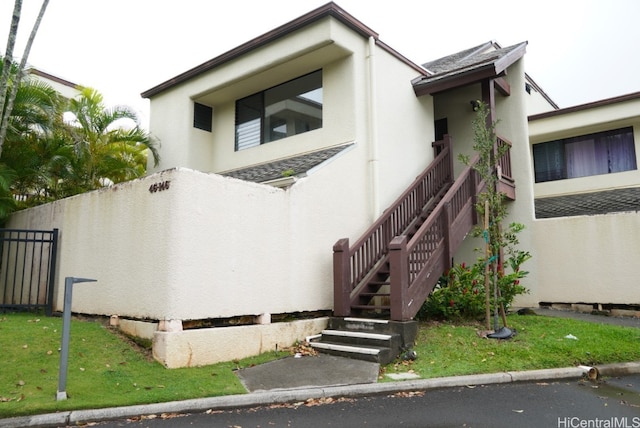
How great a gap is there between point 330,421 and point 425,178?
7.11 metres

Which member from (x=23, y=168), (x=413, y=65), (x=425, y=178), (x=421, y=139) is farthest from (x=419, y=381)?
(x=23, y=168)

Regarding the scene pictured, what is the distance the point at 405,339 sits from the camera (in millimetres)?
7398

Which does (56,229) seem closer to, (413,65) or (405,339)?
(405,339)

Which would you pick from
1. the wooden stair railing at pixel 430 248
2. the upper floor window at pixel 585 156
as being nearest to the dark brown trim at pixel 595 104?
the upper floor window at pixel 585 156

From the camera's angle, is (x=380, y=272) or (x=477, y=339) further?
(x=380, y=272)

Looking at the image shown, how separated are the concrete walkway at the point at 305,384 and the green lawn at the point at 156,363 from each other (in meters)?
0.14

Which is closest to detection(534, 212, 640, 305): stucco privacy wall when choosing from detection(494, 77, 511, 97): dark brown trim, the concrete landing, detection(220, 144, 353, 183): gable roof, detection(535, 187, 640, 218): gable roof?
detection(535, 187, 640, 218): gable roof

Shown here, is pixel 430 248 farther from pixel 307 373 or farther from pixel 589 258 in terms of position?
pixel 589 258

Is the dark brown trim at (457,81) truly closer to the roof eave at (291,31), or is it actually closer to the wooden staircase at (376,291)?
the roof eave at (291,31)

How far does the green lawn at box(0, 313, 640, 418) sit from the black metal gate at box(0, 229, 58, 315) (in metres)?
0.64

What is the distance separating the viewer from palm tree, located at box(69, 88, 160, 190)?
39.7 feet

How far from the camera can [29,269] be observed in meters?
10.0

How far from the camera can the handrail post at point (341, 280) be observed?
8445 millimetres

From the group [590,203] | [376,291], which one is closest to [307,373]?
[376,291]
